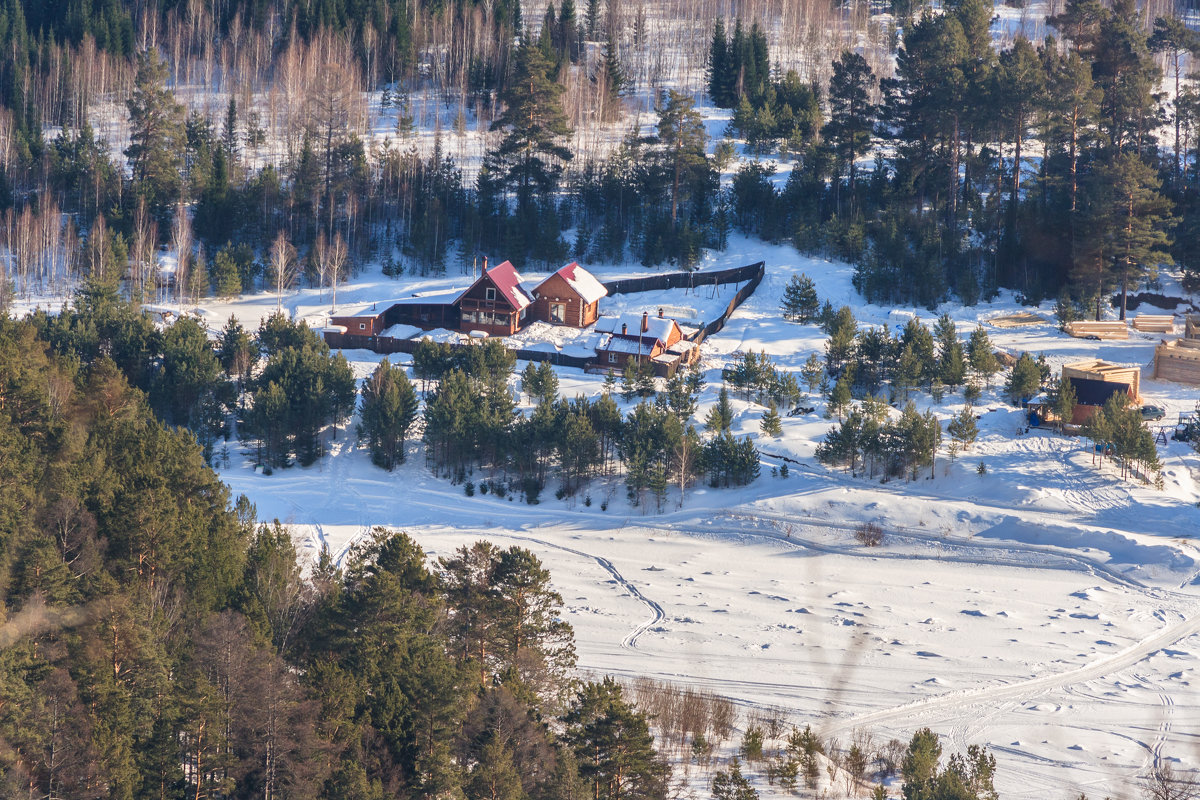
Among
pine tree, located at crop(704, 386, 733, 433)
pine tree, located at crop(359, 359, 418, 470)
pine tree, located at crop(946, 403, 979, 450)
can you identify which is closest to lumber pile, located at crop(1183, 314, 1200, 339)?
pine tree, located at crop(946, 403, 979, 450)

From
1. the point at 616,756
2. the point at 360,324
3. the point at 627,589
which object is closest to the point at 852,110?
the point at 360,324

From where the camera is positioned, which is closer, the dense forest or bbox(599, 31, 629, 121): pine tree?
the dense forest

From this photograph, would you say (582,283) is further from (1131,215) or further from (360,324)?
(1131,215)

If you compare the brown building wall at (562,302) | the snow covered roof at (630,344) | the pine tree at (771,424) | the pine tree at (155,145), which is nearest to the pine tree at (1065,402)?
the pine tree at (771,424)

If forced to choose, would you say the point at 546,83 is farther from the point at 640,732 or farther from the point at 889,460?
the point at 640,732

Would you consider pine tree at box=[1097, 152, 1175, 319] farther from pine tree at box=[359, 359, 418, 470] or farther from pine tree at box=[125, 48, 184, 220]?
pine tree at box=[125, 48, 184, 220]

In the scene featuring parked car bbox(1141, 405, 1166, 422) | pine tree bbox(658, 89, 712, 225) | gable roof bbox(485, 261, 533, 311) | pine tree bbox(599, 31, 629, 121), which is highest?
pine tree bbox(599, 31, 629, 121)

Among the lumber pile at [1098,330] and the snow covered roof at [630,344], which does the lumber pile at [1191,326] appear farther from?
the snow covered roof at [630,344]
